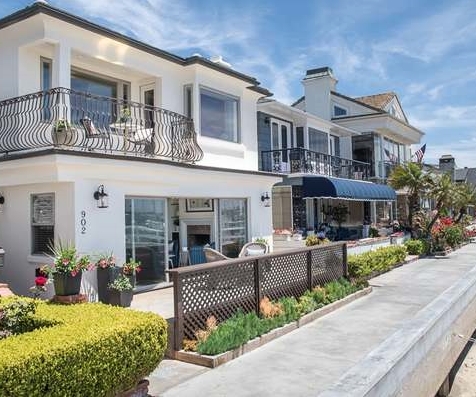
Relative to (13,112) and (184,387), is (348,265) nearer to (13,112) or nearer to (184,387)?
(184,387)

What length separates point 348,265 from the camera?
17672 millimetres

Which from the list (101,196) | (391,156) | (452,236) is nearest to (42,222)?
(101,196)

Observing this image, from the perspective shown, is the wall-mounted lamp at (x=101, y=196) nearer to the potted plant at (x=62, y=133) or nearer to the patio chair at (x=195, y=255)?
the potted plant at (x=62, y=133)

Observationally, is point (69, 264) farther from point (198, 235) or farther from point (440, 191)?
point (440, 191)

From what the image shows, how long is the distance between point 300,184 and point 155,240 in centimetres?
1295

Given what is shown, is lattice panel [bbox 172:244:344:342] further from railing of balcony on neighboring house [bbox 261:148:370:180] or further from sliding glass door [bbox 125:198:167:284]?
railing of balcony on neighboring house [bbox 261:148:370:180]

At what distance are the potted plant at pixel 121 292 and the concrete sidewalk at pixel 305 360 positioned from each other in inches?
114

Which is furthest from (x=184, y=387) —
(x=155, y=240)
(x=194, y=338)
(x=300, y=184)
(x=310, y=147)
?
(x=310, y=147)

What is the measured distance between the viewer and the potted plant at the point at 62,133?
39.0 ft

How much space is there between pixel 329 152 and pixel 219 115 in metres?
16.3

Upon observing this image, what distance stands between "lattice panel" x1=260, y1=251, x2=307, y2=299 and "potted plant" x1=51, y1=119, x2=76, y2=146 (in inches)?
228

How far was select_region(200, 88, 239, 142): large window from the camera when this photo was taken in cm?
1756

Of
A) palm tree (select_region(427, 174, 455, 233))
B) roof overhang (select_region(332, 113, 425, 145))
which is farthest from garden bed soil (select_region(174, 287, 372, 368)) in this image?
roof overhang (select_region(332, 113, 425, 145))

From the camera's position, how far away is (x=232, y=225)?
1880 cm
